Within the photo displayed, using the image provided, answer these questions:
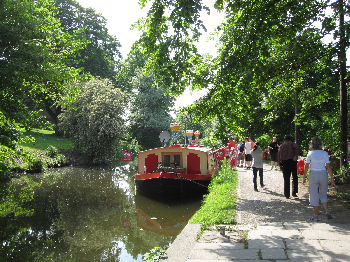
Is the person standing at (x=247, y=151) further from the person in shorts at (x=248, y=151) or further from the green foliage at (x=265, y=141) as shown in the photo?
the green foliage at (x=265, y=141)

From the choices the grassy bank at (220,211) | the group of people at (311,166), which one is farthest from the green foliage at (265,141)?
the grassy bank at (220,211)

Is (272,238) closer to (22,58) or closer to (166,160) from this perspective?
(166,160)

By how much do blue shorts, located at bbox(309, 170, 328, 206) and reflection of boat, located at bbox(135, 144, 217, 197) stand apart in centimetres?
791

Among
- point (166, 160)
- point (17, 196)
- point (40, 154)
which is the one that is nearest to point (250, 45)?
point (166, 160)

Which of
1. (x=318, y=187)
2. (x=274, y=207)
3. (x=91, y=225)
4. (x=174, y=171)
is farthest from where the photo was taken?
(x=174, y=171)

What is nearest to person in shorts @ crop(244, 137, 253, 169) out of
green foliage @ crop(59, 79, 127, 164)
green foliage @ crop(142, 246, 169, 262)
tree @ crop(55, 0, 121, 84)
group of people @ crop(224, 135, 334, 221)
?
group of people @ crop(224, 135, 334, 221)

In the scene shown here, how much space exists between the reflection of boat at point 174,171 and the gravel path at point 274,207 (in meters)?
3.48

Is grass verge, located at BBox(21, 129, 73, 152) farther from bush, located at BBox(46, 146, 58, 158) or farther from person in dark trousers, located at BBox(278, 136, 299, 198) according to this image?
person in dark trousers, located at BBox(278, 136, 299, 198)

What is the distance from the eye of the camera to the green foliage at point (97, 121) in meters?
28.5

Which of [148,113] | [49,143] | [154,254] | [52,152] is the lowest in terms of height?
[154,254]

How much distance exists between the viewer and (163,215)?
12.4m

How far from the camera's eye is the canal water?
822 cm

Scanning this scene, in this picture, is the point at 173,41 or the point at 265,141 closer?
the point at 173,41

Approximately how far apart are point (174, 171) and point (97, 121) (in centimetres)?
1474
